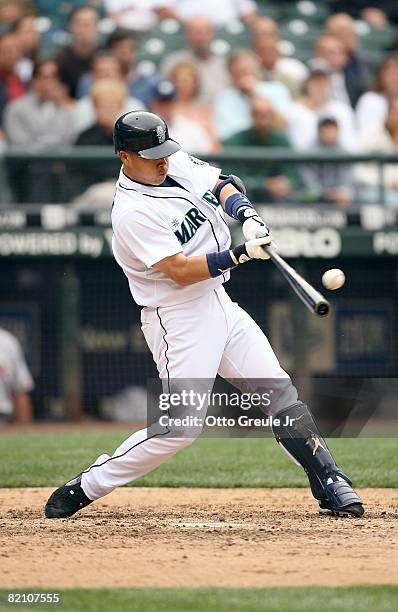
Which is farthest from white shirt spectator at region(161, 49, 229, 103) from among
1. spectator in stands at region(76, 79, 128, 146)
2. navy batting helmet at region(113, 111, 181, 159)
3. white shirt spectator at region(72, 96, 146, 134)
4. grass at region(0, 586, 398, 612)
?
grass at region(0, 586, 398, 612)

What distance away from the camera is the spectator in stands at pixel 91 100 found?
10.9m

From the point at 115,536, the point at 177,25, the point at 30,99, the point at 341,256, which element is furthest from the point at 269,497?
the point at 177,25

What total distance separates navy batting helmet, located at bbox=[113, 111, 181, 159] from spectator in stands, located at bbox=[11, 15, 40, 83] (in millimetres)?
6323

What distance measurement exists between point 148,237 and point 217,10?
8592mm

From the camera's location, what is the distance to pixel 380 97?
1208 cm

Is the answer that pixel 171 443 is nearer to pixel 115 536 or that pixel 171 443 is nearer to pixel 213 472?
pixel 115 536

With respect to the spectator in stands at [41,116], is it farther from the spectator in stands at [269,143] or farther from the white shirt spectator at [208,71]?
the spectator in stands at [269,143]

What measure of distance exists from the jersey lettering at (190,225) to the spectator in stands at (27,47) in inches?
253

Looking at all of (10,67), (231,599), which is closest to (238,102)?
(10,67)

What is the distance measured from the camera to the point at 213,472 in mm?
7309

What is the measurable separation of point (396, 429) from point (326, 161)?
269 cm

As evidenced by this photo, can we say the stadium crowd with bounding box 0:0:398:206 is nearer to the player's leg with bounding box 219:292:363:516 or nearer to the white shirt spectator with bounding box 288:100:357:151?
the white shirt spectator with bounding box 288:100:357:151

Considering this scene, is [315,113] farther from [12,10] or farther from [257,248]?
[257,248]

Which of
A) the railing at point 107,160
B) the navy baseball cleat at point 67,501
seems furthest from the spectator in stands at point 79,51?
the navy baseball cleat at point 67,501
